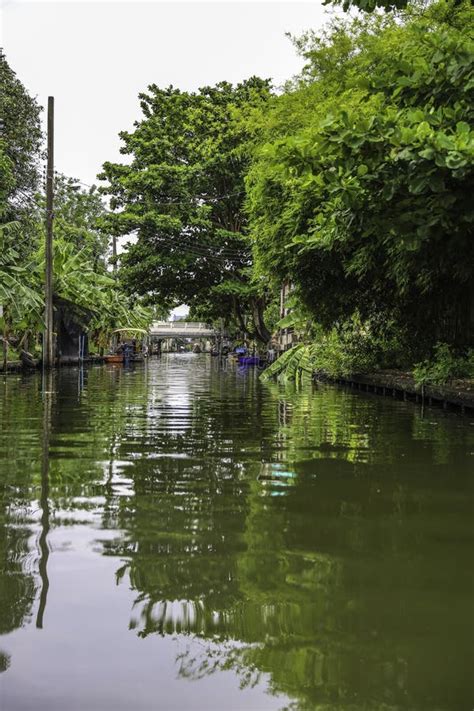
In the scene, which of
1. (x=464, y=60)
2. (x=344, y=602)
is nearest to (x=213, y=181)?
(x=464, y=60)

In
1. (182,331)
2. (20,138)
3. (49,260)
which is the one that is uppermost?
(20,138)

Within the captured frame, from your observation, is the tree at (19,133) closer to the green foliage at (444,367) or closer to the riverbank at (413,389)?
the riverbank at (413,389)

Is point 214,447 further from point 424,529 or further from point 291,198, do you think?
point 291,198

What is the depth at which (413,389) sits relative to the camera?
20750 millimetres

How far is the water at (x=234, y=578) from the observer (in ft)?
11.0

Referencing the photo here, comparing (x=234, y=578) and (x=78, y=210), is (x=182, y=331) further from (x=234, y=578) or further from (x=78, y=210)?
(x=234, y=578)

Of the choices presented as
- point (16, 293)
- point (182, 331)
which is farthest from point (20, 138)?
point (182, 331)

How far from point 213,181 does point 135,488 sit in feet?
121

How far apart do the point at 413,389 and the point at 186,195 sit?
79.9 ft

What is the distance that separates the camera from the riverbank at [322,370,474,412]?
55.8ft

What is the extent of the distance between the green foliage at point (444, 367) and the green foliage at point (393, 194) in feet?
3.13

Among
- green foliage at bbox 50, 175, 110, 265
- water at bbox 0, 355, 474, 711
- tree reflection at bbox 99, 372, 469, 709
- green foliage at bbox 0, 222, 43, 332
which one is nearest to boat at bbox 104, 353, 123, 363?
green foliage at bbox 50, 175, 110, 265

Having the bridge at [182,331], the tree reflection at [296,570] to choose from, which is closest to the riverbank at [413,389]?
the tree reflection at [296,570]

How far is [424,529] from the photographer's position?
19.7ft
